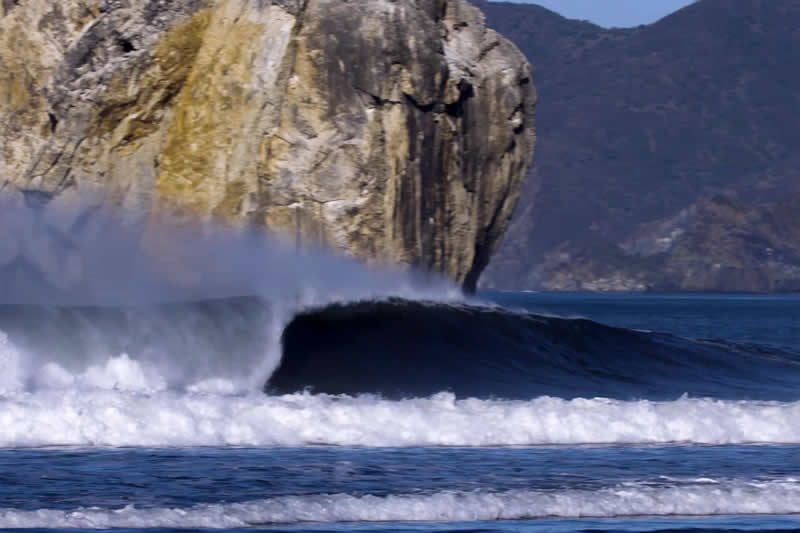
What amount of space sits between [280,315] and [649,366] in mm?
5959

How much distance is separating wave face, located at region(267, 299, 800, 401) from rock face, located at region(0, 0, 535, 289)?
1.10 metres

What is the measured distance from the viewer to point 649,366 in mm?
24891

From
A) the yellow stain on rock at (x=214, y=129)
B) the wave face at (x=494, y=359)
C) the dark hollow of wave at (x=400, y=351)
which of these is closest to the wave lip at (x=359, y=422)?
the wave face at (x=494, y=359)

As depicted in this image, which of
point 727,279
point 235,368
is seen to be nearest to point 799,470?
point 235,368

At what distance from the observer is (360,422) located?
17.1 meters

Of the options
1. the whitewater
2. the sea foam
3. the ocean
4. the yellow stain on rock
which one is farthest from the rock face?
the sea foam

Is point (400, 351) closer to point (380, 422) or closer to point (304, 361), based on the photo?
point (304, 361)

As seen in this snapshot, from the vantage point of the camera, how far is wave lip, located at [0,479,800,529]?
481 inches

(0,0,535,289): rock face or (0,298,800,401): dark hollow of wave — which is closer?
(0,298,800,401): dark hollow of wave

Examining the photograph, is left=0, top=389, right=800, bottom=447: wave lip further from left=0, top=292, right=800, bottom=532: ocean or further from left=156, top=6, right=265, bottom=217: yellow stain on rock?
left=156, top=6, right=265, bottom=217: yellow stain on rock

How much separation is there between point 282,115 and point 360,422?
806cm

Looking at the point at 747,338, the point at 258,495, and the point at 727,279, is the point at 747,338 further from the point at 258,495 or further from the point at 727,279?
the point at 727,279

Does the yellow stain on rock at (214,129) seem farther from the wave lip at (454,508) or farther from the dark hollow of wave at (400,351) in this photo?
the wave lip at (454,508)

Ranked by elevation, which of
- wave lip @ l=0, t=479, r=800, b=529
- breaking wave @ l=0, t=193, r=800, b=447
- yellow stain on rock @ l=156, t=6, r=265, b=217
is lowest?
wave lip @ l=0, t=479, r=800, b=529
